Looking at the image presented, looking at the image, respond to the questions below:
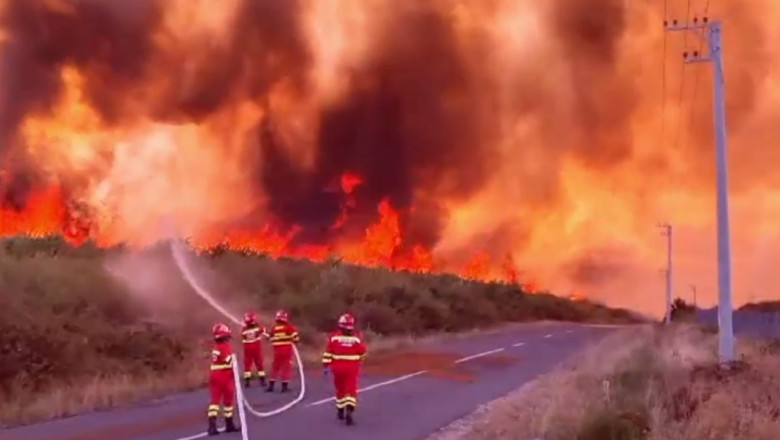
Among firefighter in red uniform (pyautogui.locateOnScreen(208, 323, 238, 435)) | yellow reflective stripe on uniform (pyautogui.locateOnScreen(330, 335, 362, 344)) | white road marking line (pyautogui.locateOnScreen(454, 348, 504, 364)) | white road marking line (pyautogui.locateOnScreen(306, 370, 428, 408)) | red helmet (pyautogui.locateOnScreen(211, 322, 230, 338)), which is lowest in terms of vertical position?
white road marking line (pyautogui.locateOnScreen(454, 348, 504, 364))

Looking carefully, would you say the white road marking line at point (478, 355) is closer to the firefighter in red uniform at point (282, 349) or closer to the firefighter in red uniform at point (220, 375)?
the firefighter in red uniform at point (282, 349)

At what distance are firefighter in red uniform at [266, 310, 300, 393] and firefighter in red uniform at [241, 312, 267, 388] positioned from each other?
1.03 ft

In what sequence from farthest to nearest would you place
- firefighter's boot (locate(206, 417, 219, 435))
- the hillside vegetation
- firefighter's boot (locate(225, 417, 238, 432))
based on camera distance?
1. the hillside vegetation
2. firefighter's boot (locate(225, 417, 238, 432))
3. firefighter's boot (locate(206, 417, 219, 435))

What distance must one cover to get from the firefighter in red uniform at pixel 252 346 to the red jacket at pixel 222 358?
5598mm

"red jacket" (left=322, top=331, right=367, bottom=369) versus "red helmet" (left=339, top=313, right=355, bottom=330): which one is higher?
"red helmet" (left=339, top=313, right=355, bottom=330)

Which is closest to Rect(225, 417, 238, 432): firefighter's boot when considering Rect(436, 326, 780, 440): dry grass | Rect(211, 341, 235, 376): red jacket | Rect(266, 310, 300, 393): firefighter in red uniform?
Rect(211, 341, 235, 376): red jacket

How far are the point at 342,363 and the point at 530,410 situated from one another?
400cm

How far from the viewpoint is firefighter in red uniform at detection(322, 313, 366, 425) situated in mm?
15680

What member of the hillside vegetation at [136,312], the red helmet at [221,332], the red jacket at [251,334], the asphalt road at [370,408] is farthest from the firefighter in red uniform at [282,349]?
the red helmet at [221,332]

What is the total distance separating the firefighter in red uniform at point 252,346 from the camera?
20.1m

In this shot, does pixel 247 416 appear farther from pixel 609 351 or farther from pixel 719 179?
pixel 609 351

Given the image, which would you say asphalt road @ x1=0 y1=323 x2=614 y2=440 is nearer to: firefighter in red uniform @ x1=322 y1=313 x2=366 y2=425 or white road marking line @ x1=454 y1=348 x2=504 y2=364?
white road marking line @ x1=454 y1=348 x2=504 y2=364

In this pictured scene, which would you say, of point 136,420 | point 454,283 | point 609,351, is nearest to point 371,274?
point 454,283

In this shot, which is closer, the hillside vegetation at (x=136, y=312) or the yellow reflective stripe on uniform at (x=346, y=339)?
the yellow reflective stripe on uniform at (x=346, y=339)
